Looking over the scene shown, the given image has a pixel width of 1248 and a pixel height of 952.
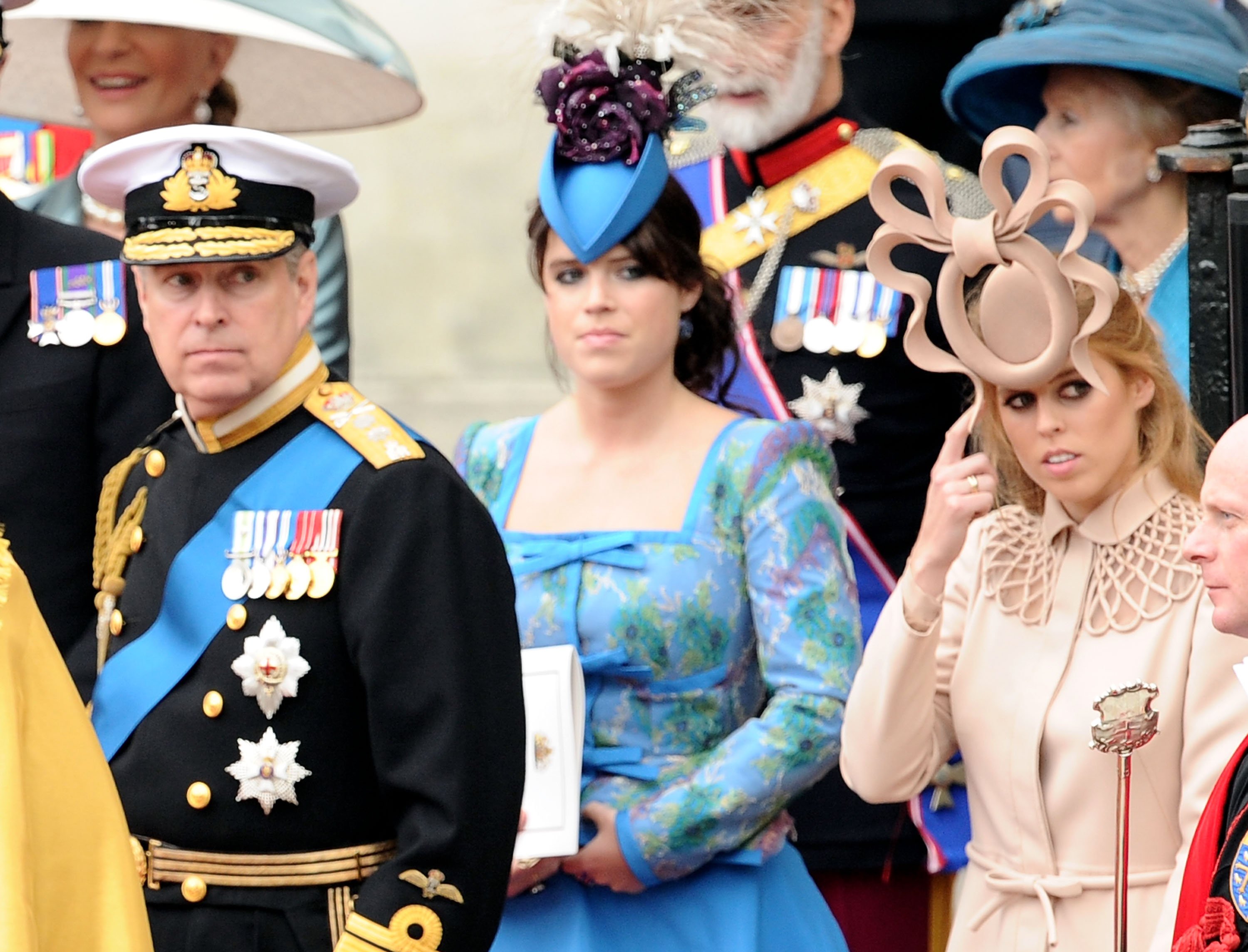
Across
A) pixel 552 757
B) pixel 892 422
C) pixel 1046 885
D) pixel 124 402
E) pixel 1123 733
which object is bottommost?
pixel 1046 885

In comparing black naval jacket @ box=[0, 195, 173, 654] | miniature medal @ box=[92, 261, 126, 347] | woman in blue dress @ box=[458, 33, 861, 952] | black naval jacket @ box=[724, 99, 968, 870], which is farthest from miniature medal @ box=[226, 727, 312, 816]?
black naval jacket @ box=[724, 99, 968, 870]

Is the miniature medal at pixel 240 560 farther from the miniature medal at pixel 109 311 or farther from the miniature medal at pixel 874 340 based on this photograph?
the miniature medal at pixel 874 340

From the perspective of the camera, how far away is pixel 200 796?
9.93 ft

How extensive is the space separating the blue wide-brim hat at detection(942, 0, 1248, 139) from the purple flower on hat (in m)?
0.82

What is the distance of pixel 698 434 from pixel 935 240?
1.96 feet

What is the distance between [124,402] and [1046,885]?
1697mm

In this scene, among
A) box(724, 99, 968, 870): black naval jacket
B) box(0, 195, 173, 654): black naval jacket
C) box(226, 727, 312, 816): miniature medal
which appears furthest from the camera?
box(724, 99, 968, 870): black naval jacket

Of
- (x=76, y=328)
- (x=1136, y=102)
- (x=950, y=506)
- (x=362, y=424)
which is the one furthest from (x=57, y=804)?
(x=1136, y=102)

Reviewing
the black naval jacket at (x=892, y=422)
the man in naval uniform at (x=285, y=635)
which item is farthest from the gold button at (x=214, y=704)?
the black naval jacket at (x=892, y=422)

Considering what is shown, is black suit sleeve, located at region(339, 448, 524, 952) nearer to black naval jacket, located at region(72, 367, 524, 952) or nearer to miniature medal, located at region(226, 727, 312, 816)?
black naval jacket, located at region(72, 367, 524, 952)

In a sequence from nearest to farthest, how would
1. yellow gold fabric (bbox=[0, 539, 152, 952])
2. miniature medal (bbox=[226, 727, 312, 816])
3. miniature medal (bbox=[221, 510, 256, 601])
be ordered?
yellow gold fabric (bbox=[0, 539, 152, 952])
miniature medal (bbox=[226, 727, 312, 816])
miniature medal (bbox=[221, 510, 256, 601])

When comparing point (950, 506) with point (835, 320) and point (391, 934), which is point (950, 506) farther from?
point (835, 320)

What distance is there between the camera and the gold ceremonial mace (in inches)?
115

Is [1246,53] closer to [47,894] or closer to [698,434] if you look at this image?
[698,434]
